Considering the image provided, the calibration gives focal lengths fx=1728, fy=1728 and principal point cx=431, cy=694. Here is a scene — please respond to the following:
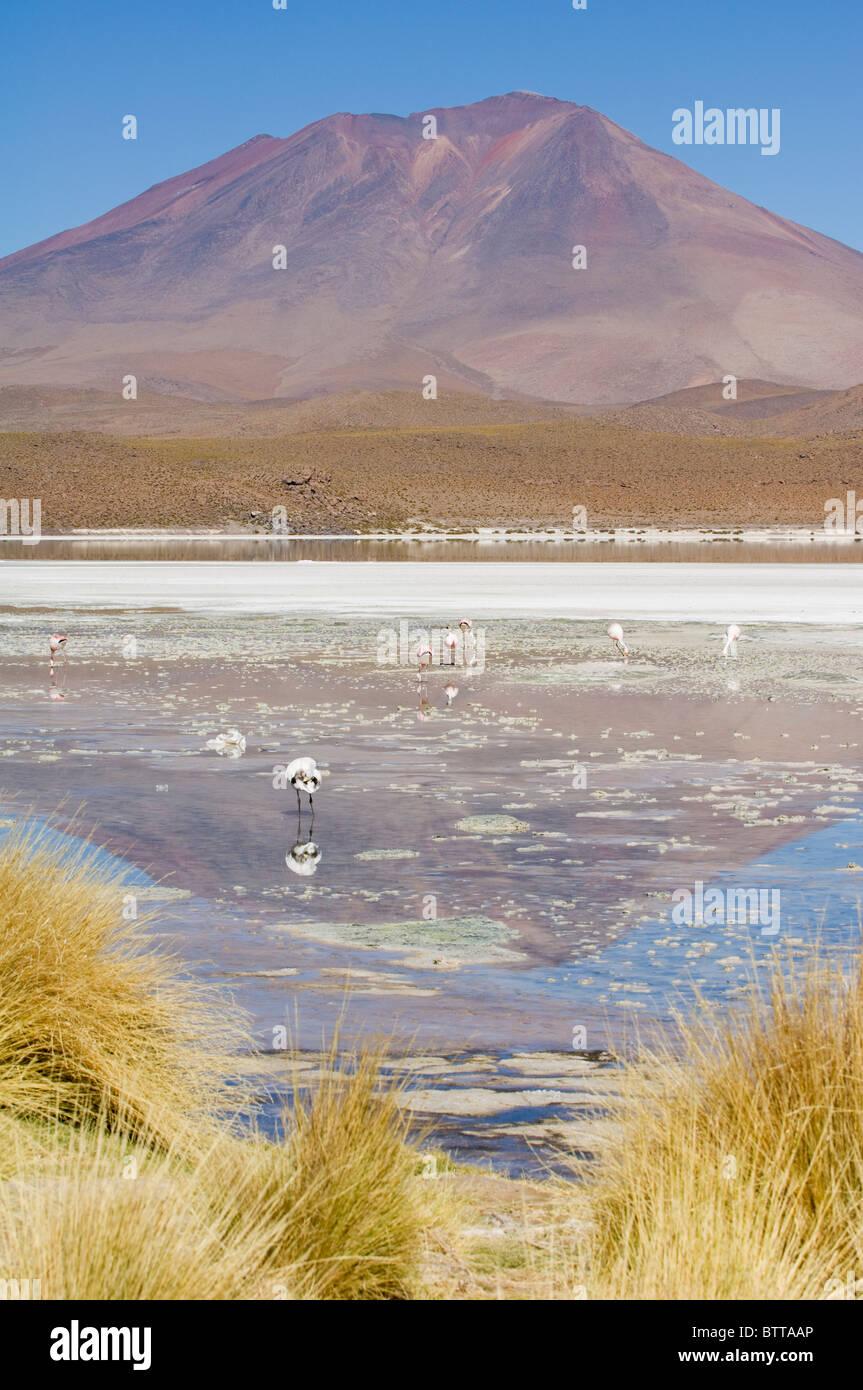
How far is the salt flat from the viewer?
26.9 metres

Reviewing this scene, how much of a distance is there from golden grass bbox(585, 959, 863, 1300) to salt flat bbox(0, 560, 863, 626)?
2049 cm

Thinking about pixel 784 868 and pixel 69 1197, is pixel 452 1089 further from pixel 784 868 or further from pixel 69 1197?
pixel 784 868

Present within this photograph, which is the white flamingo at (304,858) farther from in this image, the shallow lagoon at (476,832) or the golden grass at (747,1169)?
the golden grass at (747,1169)

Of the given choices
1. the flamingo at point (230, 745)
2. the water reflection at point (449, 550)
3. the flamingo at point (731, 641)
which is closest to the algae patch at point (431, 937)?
the flamingo at point (230, 745)

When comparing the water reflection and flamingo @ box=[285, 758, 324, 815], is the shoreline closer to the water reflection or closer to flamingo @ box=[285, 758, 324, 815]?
the water reflection

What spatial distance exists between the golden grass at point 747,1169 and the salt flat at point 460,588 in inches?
807

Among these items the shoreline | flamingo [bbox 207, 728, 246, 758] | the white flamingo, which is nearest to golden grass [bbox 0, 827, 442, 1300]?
the white flamingo

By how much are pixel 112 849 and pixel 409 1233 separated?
16.9ft

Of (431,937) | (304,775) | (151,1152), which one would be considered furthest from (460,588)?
(151,1152)

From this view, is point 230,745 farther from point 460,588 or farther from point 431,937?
point 460,588

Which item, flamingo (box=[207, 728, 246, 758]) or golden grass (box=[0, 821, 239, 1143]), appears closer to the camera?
golden grass (box=[0, 821, 239, 1143])

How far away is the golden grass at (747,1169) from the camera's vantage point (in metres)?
3.54

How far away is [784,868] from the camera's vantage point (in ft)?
27.3

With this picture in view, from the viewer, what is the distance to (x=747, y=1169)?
13.0 feet
